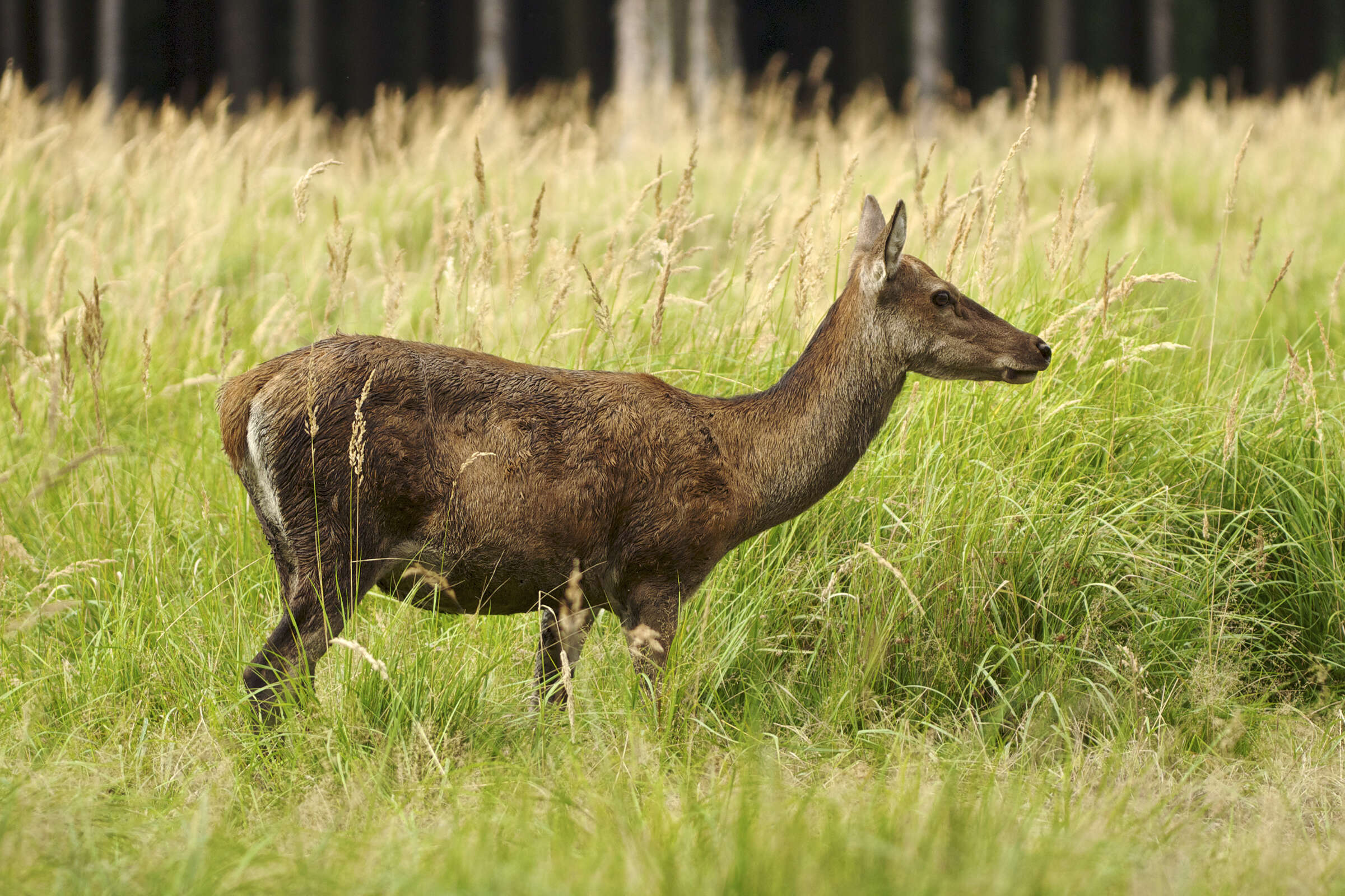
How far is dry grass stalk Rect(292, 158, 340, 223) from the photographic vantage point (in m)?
4.46

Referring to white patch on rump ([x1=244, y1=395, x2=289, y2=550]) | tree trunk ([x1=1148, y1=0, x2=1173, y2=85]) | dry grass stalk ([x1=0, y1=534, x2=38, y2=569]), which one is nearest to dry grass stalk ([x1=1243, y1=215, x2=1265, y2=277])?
white patch on rump ([x1=244, y1=395, x2=289, y2=550])

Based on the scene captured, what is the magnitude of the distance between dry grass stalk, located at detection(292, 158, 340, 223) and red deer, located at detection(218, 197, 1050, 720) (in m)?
1.12

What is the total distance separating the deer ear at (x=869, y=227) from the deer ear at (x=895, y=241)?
0.64 ft

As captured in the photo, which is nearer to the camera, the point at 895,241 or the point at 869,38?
the point at 895,241

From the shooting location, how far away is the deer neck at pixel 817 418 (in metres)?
3.83

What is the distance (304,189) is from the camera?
4.65m

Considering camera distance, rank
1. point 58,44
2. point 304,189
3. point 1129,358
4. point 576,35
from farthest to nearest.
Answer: point 576,35, point 58,44, point 1129,358, point 304,189

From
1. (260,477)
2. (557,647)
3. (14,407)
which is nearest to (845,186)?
(557,647)

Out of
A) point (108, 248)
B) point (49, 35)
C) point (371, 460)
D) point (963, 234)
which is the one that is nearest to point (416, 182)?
point (108, 248)

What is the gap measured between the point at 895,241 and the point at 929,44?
1369 centimetres

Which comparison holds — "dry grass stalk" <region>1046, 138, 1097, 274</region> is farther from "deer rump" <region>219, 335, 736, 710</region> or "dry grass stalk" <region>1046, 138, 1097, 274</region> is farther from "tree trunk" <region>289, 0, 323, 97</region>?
"tree trunk" <region>289, 0, 323, 97</region>

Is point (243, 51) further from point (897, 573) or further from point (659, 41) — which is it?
point (897, 573)

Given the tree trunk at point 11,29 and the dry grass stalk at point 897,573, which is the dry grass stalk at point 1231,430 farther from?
the tree trunk at point 11,29

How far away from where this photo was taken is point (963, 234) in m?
4.80
